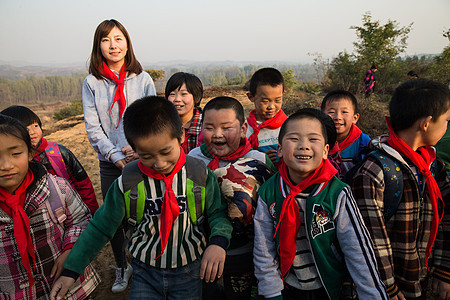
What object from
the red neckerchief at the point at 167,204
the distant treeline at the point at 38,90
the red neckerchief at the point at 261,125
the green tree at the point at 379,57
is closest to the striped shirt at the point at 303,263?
the red neckerchief at the point at 167,204

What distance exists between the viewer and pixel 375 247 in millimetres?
1542

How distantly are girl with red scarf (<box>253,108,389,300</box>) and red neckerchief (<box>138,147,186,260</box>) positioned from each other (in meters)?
0.50

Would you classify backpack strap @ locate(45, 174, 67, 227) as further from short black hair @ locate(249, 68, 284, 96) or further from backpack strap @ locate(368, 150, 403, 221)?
backpack strap @ locate(368, 150, 403, 221)

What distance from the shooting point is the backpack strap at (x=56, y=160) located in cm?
212

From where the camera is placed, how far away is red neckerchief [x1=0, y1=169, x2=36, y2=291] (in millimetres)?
1514

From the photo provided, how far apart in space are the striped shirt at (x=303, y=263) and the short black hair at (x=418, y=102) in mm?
778

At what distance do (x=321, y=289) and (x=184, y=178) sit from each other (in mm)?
1026

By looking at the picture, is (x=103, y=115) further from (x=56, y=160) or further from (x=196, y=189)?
(x=196, y=189)

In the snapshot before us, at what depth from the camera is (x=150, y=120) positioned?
1486 millimetres

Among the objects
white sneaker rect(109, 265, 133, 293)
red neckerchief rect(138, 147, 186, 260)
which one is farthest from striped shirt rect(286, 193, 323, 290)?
white sneaker rect(109, 265, 133, 293)

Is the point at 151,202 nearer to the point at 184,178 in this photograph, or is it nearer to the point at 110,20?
the point at 184,178

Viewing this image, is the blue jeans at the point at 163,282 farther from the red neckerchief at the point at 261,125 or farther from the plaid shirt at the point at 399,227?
the red neckerchief at the point at 261,125

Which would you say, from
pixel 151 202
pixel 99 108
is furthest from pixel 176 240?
pixel 99 108

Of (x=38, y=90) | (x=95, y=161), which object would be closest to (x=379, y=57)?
(x=95, y=161)
